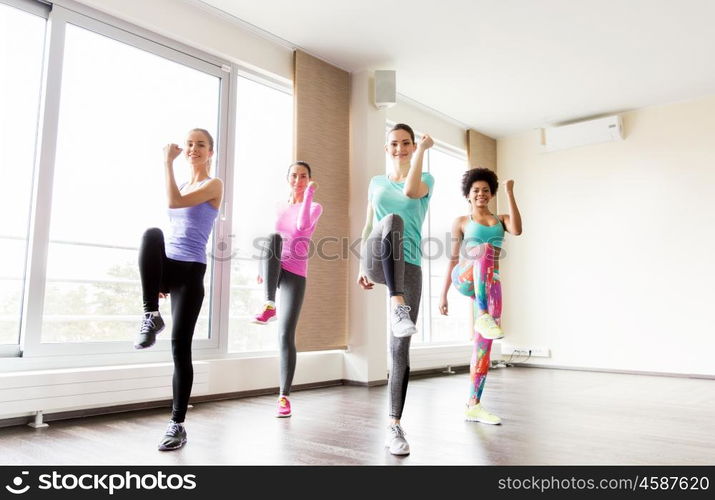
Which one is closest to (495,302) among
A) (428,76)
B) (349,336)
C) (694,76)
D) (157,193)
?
(349,336)

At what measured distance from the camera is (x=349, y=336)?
14.9ft

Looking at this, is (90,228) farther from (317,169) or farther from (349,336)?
(349,336)

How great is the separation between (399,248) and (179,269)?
893 mm

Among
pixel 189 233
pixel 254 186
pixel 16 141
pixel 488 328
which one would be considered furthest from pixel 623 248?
pixel 16 141

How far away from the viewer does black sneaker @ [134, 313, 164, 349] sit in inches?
81.0

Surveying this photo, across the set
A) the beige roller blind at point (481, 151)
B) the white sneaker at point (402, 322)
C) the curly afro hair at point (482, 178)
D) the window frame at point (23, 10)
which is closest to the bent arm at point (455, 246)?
the curly afro hair at point (482, 178)

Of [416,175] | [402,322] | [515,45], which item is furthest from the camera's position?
[515,45]

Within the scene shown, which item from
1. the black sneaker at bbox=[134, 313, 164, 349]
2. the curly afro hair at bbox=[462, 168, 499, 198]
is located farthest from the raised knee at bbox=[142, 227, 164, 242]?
the curly afro hair at bbox=[462, 168, 499, 198]

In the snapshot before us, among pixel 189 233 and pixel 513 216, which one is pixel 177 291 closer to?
pixel 189 233

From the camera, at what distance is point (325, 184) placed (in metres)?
4.43

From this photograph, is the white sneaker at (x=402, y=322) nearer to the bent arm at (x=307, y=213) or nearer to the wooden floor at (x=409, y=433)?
the wooden floor at (x=409, y=433)

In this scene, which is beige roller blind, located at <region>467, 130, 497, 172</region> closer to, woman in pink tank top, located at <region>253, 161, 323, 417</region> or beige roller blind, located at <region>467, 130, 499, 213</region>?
beige roller blind, located at <region>467, 130, 499, 213</region>

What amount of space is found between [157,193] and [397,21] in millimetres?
2101

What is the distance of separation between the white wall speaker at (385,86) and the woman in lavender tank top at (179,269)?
2.63 metres
